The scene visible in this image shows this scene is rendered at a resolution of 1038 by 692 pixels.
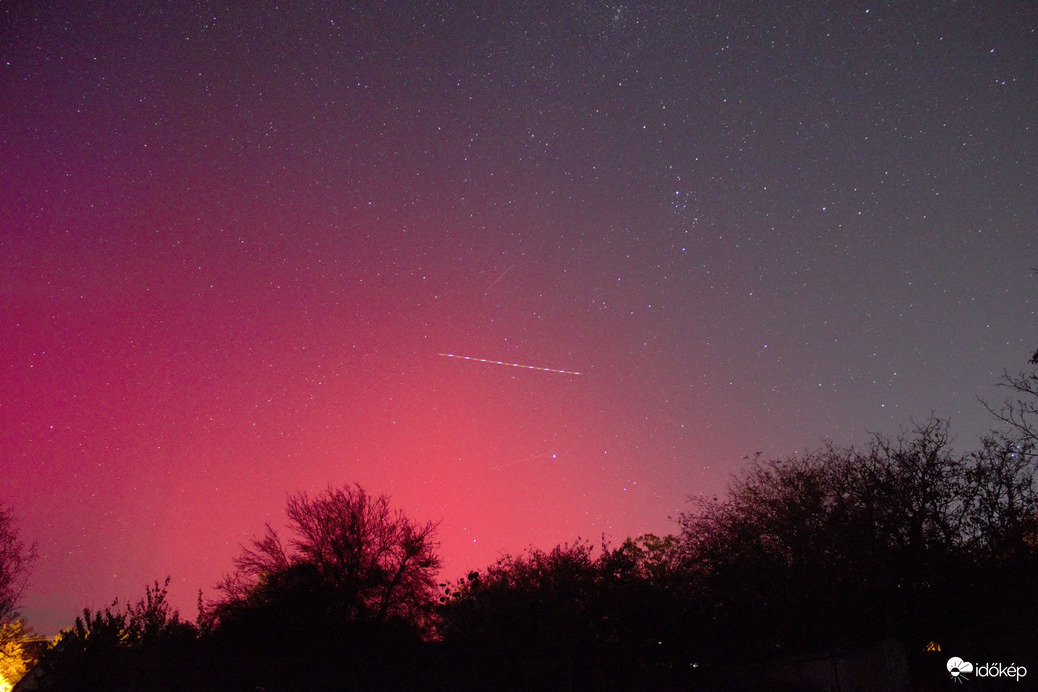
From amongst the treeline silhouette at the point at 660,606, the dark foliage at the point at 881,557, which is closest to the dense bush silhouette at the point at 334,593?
the treeline silhouette at the point at 660,606

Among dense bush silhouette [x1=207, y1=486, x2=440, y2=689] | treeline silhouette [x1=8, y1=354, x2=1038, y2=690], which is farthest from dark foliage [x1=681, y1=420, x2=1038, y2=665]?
dense bush silhouette [x1=207, y1=486, x2=440, y2=689]

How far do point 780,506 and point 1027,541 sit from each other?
574 cm

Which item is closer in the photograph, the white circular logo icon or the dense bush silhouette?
the white circular logo icon

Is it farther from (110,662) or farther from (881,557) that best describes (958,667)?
(110,662)

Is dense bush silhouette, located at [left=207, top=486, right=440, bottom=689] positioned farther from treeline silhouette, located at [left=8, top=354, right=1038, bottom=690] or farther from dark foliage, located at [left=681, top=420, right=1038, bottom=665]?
dark foliage, located at [left=681, top=420, right=1038, bottom=665]

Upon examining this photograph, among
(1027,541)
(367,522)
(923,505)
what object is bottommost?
(1027,541)

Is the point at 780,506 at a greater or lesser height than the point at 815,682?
greater

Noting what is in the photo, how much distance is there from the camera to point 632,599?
23000mm

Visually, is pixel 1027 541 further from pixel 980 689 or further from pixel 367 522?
pixel 367 522

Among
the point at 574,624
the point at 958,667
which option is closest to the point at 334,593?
the point at 574,624

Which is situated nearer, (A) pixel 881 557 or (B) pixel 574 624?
(A) pixel 881 557

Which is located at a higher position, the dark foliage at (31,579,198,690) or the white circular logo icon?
the dark foliage at (31,579,198,690)

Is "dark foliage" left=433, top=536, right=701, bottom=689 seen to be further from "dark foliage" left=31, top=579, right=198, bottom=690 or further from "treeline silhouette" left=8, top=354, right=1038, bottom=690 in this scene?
"dark foliage" left=31, top=579, right=198, bottom=690

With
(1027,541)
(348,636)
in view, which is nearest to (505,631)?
(348,636)
